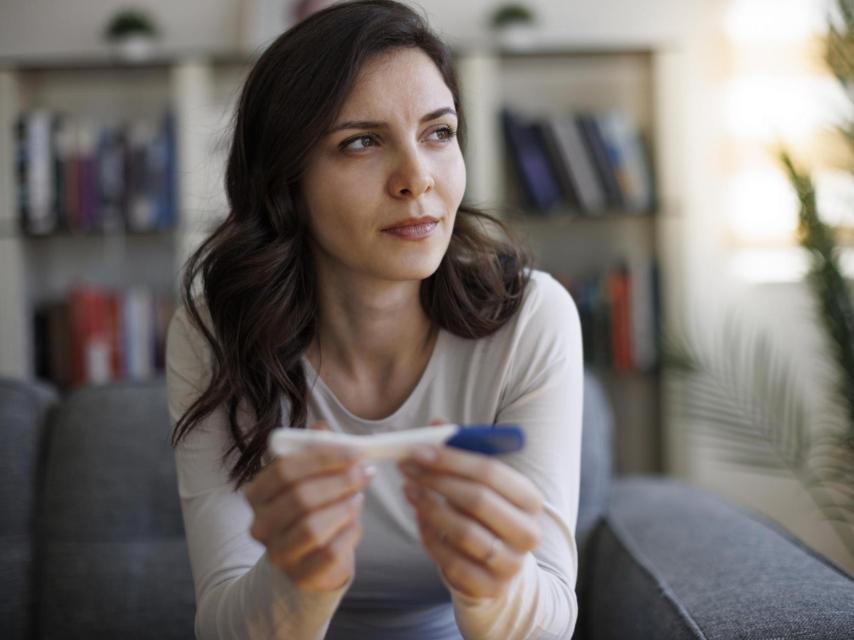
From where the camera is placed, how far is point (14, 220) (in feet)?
9.69

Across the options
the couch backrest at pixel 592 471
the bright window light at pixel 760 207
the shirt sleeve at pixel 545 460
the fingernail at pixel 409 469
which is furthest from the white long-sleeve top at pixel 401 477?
the bright window light at pixel 760 207

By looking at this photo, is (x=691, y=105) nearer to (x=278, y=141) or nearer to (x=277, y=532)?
(x=278, y=141)

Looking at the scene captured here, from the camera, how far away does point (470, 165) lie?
293cm

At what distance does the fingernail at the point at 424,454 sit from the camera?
0.73 meters

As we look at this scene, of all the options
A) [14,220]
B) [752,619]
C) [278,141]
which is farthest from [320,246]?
[14,220]

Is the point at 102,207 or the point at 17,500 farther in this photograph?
the point at 102,207

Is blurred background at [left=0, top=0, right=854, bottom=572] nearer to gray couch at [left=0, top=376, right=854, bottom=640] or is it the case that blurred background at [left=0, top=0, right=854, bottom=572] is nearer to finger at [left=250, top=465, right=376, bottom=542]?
gray couch at [left=0, top=376, right=854, bottom=640]

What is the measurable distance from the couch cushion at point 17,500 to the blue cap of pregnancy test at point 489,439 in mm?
1098

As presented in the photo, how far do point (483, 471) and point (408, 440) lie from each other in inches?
2.7

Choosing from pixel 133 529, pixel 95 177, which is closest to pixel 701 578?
pixel 133 529

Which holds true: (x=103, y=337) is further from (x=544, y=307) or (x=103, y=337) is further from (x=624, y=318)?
(x=544, y=307)

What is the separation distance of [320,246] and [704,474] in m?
2.08

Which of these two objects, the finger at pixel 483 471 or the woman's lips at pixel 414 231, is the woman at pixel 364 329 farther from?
the finger at pixel 483 471

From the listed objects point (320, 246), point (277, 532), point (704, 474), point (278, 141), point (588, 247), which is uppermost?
point (278, 141)
